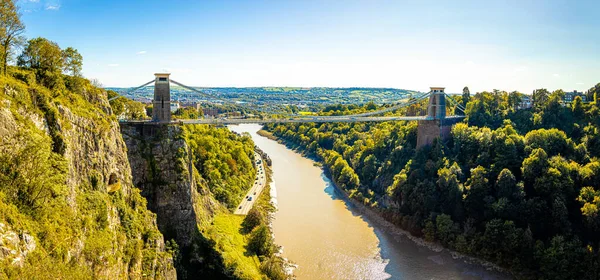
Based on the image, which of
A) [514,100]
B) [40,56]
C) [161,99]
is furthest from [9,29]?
[514,100]

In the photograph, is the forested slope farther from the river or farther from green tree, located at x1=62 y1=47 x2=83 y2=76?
green tree, located at x1=62 y1=47 x2=83 y2=76

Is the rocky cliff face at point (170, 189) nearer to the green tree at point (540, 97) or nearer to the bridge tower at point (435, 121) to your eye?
the bridge tower at point (435, 121)

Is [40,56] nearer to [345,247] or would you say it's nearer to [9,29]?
[9,29]

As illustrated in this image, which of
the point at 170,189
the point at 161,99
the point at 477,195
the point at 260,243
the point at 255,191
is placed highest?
the point at 161,99

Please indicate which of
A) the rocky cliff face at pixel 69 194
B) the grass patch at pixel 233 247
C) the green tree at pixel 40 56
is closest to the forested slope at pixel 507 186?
the grass patch at pixel 233 247

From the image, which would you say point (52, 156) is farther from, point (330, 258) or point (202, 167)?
point (202, 167)

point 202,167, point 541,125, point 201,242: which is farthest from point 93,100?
point 541,125
